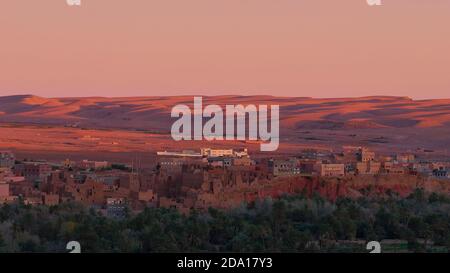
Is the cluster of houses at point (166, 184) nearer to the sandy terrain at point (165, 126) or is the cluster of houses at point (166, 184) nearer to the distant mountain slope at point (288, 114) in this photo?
the sandy terrain at point (165, 126)

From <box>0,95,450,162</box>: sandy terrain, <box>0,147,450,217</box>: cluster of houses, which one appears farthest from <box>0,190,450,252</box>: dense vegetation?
<box>0,95,450,162</box>: sandy terrain

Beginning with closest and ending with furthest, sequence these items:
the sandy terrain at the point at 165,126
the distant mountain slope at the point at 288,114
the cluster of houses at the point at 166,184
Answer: the cluster of houses at the point at 166,184 → the sandy terrain at the point at 165,126 → the distant mountain slope at the point at 288,114

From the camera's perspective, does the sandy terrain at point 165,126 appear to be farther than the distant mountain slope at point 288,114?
No

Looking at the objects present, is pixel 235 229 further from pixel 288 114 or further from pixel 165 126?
pixel 165 126

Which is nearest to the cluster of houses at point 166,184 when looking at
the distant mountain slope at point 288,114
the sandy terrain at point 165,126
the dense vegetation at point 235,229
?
the dense vegetation at point 235,229

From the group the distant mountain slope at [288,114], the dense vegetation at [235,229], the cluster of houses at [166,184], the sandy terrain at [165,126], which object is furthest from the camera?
the distant mountain slope at [288,114]

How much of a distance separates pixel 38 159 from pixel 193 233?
23.9m

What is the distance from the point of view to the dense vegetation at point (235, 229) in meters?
9.05

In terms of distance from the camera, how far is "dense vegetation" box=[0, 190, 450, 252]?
29.7 ft

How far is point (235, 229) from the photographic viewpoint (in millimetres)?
9812

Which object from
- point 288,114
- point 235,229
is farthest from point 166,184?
point 288,114

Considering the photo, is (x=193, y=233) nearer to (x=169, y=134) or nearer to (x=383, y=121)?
(x=169, y=134)
